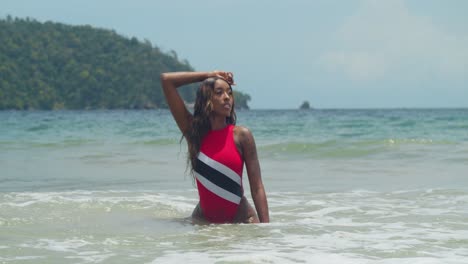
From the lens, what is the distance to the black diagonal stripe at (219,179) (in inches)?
234

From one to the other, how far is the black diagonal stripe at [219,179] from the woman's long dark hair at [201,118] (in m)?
0.11

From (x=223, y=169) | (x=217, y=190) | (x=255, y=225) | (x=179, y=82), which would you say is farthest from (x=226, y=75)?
(x=255, y=225)

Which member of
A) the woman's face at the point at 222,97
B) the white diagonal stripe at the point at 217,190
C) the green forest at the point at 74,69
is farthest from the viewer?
the green forest at the point at 74,69

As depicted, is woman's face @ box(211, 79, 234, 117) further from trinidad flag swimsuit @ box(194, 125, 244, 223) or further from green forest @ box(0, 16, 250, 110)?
green forest @ box(0, 16, 250, 110)

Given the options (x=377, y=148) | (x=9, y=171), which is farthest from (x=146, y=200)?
(x=377, y=148)

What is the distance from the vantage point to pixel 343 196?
876 cm

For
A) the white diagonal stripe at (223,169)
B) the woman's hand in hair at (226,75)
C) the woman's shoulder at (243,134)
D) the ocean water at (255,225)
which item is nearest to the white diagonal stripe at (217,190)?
the white diagonal stripe at (223,169)

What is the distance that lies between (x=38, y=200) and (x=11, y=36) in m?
128

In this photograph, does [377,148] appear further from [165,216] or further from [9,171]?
[165,216]

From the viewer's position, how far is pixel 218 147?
5953 millimetres

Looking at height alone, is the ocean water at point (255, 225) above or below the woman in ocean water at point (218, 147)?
below

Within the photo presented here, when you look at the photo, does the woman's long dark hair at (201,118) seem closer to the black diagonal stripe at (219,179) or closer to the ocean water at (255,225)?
the black diagonal stripe at (219,179)

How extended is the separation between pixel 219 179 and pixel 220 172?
0.06 metres

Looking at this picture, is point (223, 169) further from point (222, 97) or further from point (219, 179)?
point (222, 97)
